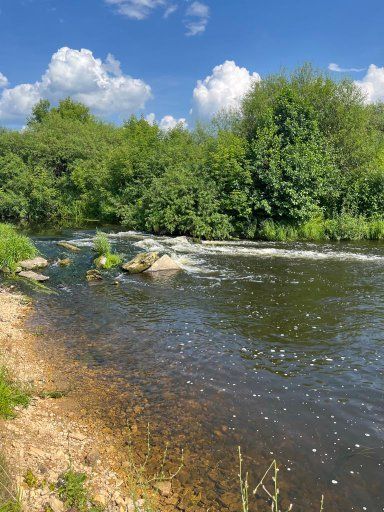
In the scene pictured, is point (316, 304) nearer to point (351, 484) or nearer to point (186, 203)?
point (351, 484)

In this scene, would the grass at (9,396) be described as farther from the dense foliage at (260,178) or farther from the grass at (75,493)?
the dense foliage at (260,178)

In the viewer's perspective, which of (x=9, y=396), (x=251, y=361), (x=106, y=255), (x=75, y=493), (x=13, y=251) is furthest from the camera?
(x=106, y=255)

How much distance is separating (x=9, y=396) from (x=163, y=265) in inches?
562

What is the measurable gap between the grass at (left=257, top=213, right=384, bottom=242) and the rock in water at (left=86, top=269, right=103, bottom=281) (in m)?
16.6

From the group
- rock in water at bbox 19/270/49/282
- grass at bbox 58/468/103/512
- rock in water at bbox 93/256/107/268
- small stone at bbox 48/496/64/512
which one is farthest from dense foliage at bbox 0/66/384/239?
small stone at bbox 48/496/64/512

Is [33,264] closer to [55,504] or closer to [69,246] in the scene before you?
[69,246]

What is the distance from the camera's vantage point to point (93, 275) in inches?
773

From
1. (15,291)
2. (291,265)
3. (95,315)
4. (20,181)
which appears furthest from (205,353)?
(20,181)

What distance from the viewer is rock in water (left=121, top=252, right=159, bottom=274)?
69.8 feet

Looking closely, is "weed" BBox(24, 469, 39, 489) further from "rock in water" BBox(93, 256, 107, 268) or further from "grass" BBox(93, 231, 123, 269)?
"rock in water" BBox(93, 256, 107, 268)

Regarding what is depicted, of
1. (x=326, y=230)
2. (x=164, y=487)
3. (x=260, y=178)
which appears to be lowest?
(x=164, y=487)

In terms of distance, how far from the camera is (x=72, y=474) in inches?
238

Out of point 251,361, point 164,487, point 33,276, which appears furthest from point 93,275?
point 164,487

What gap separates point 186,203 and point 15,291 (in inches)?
693
